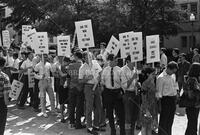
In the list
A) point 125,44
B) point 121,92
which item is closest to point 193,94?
point 121,92

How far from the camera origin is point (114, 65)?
22.4ft

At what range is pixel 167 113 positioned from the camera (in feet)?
20.9

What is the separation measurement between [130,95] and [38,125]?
3.00m

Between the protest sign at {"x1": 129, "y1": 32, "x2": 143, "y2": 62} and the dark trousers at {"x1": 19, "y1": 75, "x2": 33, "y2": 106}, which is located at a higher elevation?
the protest sign at {"x1": 129, "y1": 32, "x2": 143, "y2": 62}

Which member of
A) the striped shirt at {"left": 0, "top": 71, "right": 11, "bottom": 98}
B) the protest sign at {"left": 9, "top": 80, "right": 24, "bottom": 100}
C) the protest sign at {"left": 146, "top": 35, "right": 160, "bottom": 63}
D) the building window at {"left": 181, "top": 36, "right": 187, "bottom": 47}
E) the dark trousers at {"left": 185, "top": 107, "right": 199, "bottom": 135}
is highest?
the building window at {"left": 181, "top": 36, "right": 187, "bottom": 47}

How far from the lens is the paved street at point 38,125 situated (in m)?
7.62

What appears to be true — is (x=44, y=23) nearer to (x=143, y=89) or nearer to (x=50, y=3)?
(x=50, y=3)

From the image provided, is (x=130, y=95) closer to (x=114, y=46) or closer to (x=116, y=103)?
(x=116, y=103)

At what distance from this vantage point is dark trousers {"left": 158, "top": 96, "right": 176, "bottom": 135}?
6340 millimetres

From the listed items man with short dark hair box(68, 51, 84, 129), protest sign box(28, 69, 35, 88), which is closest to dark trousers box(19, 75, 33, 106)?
protest sign box(28, 69, 35, 88)

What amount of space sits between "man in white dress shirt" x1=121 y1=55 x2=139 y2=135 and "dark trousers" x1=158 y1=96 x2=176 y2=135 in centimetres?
67

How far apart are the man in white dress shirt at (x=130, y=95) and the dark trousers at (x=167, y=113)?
2.21 ft

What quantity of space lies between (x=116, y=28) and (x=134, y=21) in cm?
219

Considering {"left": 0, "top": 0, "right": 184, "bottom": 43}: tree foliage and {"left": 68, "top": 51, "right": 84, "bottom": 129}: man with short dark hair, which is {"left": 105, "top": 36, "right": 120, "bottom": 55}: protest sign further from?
{"left": 0, "top": 0, "right": 184, "bottom": 43}: tree foliage
